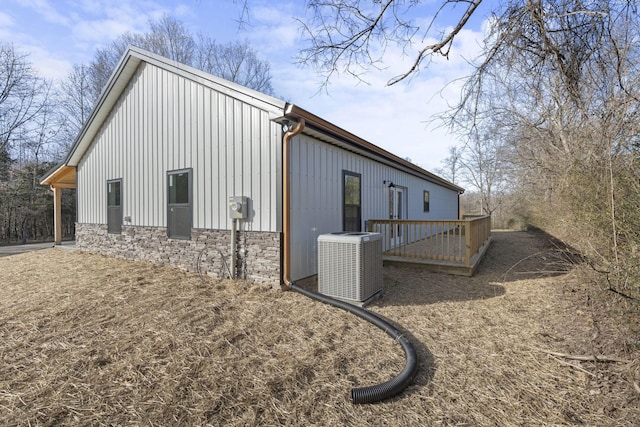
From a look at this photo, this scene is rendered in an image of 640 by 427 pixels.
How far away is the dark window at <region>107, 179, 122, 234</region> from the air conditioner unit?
6040 millimetres

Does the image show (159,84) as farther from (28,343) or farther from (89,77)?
(89,77)

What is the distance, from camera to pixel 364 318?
141 inches

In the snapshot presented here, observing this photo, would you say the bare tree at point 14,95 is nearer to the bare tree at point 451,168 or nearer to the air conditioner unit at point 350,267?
the air conditioner unit at point 350,267

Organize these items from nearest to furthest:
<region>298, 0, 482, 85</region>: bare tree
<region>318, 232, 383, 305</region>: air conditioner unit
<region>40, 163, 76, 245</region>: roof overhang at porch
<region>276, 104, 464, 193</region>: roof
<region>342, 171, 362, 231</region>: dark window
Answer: <region>298, 0, 482, 85</region>: bare tree, <region>318, 232, 383, 305</region>: air conditioner unit, <region>276, 104, 464, 193</region>: roof, <region>342, 171, 362, 231</region>: dark window, <region>40, 163, 76, 245</region>: roof overhang at porch

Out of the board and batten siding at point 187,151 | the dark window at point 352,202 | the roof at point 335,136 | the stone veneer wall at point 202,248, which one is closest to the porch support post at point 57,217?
the board and batten siding at point 187,151

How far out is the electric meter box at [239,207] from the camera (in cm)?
491

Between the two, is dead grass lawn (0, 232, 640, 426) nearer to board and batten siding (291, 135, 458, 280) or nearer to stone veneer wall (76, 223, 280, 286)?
stone veneer wall (76, 223, 280, 286)

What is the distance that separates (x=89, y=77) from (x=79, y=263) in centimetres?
1492

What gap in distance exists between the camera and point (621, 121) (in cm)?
349

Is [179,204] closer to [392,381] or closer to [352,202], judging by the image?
[352,202]

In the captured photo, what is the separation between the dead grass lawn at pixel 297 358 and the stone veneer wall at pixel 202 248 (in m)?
0.45

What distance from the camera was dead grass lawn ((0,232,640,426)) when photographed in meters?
2.03

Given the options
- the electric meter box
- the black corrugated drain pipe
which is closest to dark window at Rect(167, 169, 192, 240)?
the electric meter box

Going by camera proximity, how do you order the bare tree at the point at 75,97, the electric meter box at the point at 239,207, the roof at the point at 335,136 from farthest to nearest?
the bare tree at the point at 75,97 < the electric meter box at the point at 239,207 < the roof at the point at 335,136
